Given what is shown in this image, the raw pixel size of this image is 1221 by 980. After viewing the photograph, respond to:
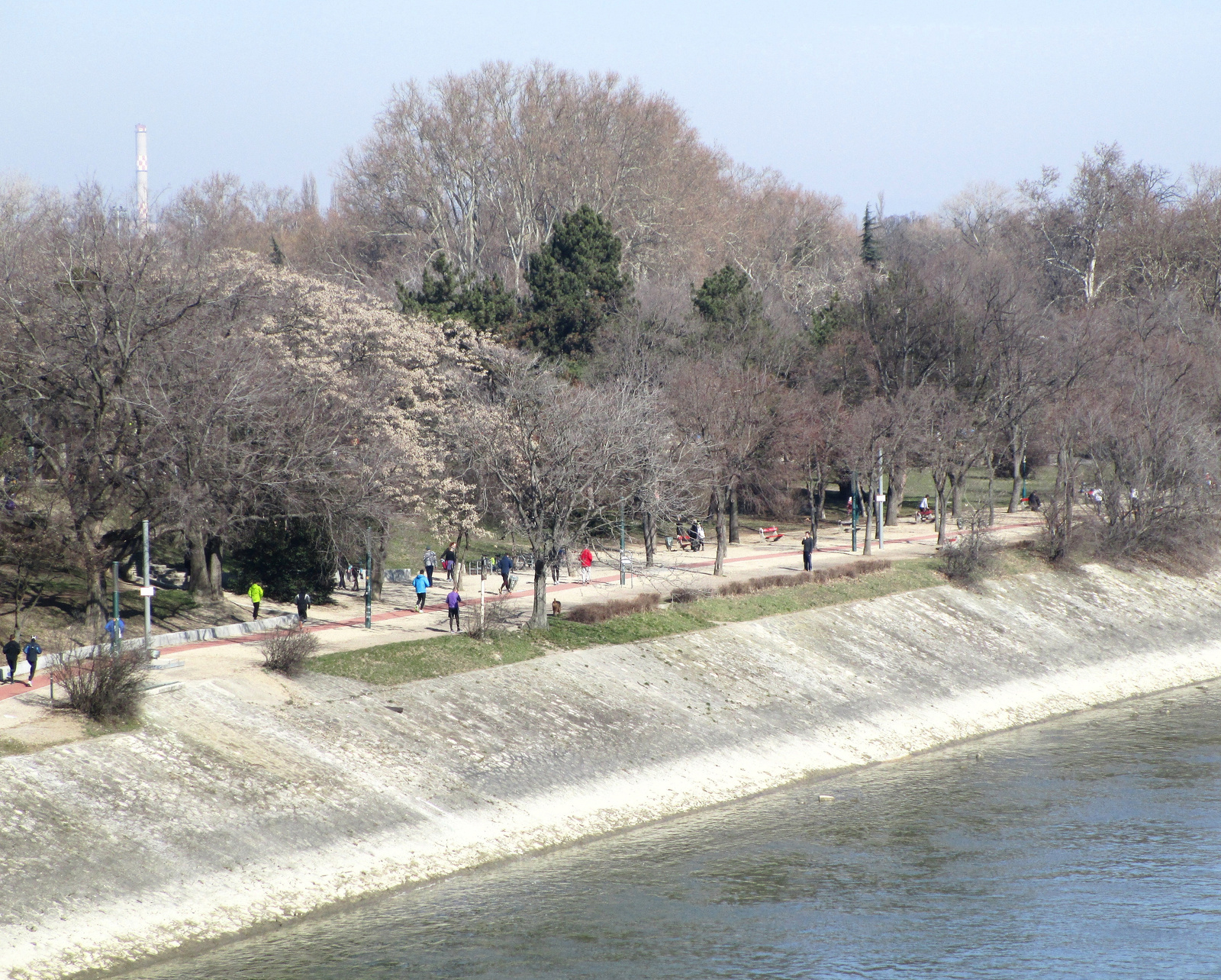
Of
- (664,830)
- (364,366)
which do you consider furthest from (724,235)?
(664,830)

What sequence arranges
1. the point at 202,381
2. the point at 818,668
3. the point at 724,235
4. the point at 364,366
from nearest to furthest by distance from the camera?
the point at 202,381, the point at 818,668, the point at 364,366, the point at 724,235

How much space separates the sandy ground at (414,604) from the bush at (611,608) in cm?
147

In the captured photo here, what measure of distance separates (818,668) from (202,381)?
20.3m

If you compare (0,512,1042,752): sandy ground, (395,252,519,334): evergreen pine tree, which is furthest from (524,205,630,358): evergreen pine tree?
(0,512,1042,752): sandy ground

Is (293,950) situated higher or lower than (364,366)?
lower

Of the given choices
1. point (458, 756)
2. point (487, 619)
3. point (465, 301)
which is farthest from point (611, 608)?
point (465, 301)

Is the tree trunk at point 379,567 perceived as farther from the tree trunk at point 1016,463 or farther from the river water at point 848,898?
the tree trunk at point 1016,463

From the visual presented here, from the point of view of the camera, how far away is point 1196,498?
2234 inches

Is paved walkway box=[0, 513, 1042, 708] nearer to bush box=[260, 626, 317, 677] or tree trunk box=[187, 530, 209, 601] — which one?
bush box=[260, 626, 317, 677]

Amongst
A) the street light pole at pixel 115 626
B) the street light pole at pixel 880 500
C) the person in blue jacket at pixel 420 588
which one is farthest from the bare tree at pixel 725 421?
the street light pole at pixel 115 626

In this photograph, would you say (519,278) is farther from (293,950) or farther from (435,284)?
(293,950)

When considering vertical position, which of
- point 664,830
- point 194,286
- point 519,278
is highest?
point 519,278

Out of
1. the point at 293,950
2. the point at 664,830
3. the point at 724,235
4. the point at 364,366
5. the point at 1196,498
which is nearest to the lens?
the point at 293,950

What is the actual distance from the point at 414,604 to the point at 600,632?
750 cm
